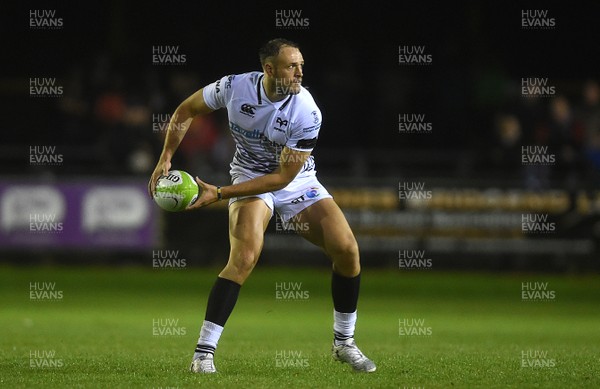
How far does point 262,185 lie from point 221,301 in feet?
3.35

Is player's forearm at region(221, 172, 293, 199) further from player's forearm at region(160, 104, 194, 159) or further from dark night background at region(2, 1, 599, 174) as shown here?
dark night background at region(2, 1, 599, 174)

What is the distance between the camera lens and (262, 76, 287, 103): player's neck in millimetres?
9039

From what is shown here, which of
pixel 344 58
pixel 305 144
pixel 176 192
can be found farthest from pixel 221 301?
pixel 344 58

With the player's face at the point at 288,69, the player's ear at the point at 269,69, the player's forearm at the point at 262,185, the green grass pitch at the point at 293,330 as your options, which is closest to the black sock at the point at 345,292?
the green grass pitch at the point at 293,330

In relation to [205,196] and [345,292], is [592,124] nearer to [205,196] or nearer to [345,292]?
[345,292]

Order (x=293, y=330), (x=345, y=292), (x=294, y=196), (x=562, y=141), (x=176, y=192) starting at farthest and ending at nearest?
(x=562, y=141)
(x=293, y=330)
(x=345, y=292)
(x=294, y=196)
(x=176, y=192)

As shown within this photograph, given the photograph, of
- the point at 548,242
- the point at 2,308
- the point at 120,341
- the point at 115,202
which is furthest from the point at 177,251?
the point at 120,341

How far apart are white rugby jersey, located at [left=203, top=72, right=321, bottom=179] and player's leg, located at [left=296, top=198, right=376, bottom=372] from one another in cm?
42

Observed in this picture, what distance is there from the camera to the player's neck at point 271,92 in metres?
9.04

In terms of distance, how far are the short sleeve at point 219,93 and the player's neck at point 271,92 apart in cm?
35

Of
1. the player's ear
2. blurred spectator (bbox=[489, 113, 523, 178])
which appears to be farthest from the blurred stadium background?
the player's ear

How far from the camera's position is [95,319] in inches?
538

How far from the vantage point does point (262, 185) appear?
9.00 meters

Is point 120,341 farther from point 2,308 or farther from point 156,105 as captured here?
point 156,105
